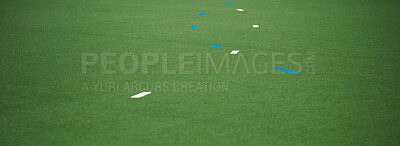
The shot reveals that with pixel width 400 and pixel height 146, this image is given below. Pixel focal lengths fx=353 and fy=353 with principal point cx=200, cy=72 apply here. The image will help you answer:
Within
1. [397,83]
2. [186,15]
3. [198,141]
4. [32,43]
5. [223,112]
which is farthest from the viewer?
[186,15]

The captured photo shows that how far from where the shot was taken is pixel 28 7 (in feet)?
18.2

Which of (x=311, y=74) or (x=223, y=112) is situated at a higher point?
(x=311, y=74)

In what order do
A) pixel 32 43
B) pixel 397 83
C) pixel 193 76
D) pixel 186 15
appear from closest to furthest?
pixel 397 83 < pixel 193 76 < pixel 32 43 < pixel 186 15

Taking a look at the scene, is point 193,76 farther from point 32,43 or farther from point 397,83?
point 32,43

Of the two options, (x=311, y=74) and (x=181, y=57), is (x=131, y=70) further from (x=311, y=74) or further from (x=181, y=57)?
(x=311, y=74)

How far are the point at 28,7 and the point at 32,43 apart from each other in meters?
2.20

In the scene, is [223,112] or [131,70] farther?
[131,70]

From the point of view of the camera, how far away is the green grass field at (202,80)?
6.48ft

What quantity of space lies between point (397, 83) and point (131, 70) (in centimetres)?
211

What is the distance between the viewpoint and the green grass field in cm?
197

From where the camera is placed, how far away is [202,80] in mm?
2789

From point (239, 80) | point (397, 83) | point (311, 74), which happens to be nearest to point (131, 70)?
point (239, 80)

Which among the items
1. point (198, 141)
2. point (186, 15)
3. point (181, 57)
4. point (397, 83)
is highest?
point (186, 15)

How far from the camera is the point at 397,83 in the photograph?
2682mm
